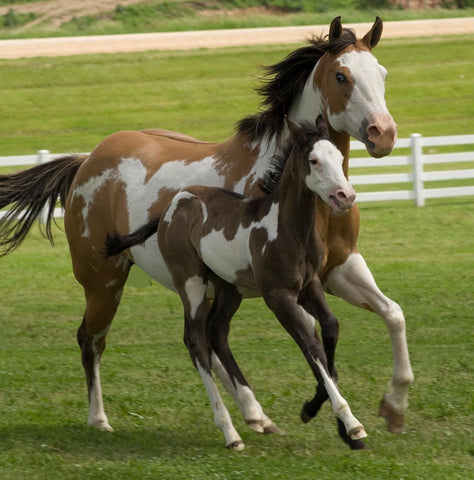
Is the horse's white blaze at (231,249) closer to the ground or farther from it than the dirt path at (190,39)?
farther from it

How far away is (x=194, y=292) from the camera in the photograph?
658 cm

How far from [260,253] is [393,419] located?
1.40 m

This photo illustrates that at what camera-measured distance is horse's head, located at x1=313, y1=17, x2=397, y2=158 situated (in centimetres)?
612

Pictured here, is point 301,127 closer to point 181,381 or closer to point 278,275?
point 278,275

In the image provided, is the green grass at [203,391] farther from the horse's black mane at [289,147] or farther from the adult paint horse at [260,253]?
the horse's black mane at [289,147]

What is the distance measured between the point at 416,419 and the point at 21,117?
19.1m

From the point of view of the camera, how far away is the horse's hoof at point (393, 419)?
668 centimetres

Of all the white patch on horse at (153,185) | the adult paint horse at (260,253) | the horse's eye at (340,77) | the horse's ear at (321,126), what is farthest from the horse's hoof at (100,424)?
the horse's eye at (340,77)

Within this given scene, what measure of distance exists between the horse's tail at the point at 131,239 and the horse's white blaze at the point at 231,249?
579mm

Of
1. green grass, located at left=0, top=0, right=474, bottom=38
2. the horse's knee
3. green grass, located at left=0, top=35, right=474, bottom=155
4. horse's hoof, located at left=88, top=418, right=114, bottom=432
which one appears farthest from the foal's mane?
green grass, located at left=0, top=0, right=474, bottom=38

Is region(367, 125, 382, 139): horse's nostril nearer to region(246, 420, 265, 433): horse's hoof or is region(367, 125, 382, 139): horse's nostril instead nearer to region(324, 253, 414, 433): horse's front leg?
region(324, 253, 414, 433): horse's front leg

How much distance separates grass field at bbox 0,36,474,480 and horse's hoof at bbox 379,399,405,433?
88 mm

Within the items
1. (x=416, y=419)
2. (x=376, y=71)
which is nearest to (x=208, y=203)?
(x=376, y=71)

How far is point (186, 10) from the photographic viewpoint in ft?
109
